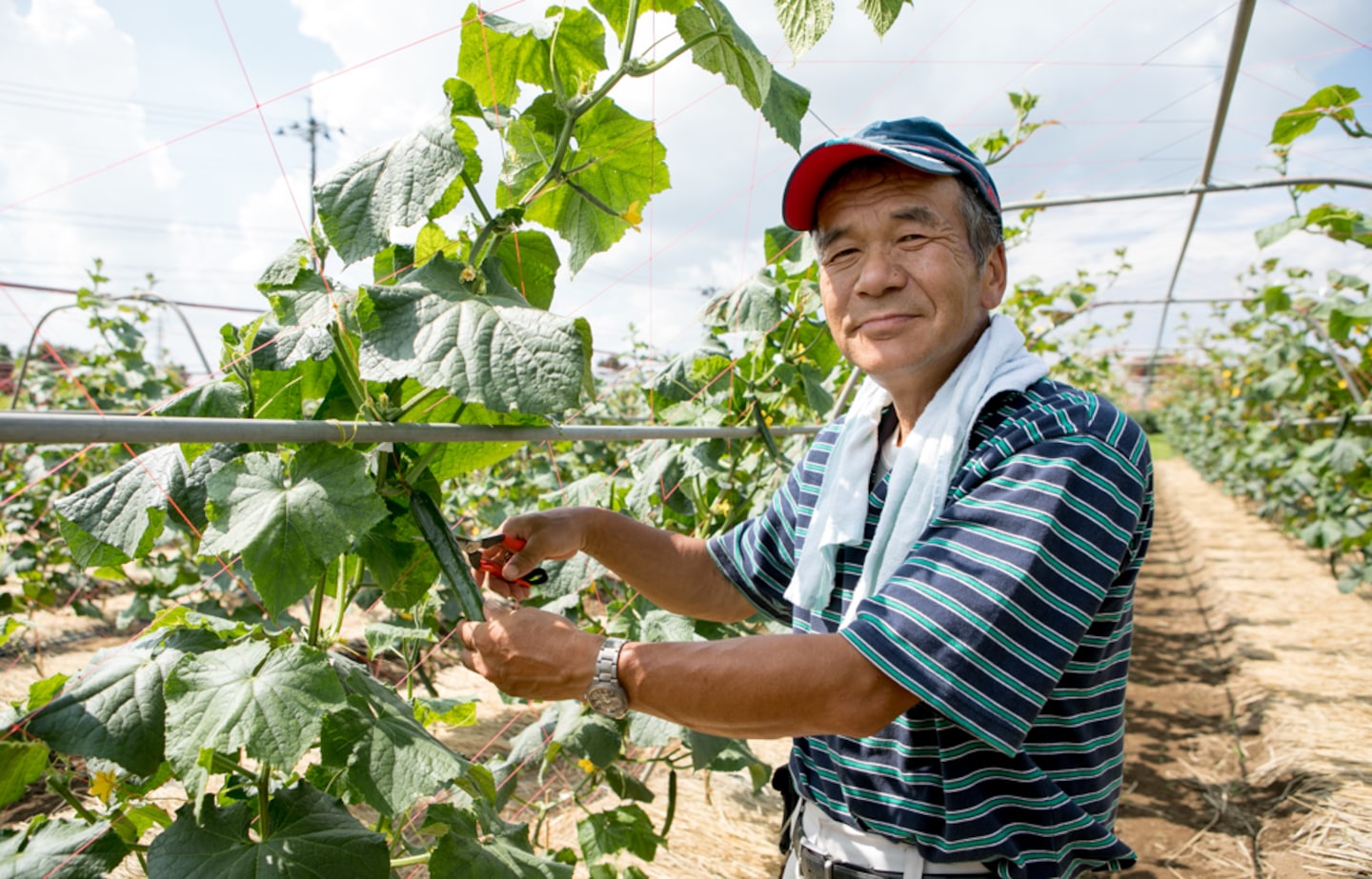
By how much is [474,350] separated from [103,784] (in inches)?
28.9

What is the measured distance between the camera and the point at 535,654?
3.49ft

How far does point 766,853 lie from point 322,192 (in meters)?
2.84

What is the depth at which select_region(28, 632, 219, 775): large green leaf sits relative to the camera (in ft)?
3.16

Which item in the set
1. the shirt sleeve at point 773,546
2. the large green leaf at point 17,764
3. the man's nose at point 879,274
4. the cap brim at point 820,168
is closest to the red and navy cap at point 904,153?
the cap brim at point 820,168

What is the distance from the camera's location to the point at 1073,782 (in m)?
1.20

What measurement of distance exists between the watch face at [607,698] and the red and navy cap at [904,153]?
82 cm

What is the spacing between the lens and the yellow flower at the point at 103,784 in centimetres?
106

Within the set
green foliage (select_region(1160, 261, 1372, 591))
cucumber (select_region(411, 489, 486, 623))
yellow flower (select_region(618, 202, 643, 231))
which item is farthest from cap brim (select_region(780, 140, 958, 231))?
green foliage (select_region(1160, 261, 1372, 591))

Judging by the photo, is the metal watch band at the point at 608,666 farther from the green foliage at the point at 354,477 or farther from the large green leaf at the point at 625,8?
the large green leaf at the point at 625,8

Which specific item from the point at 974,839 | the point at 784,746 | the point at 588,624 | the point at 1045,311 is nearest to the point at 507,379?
the point at 974,839

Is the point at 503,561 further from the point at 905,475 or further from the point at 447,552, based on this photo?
the point at 905,475

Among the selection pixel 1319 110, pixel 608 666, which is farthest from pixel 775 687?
pixel 1319 110

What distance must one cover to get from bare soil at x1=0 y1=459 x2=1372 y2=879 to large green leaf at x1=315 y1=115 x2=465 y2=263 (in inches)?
72.8

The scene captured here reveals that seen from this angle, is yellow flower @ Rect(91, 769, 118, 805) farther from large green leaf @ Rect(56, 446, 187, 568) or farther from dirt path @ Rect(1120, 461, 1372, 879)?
dirt path @ Rect(1120, 461, 1372, 879)
